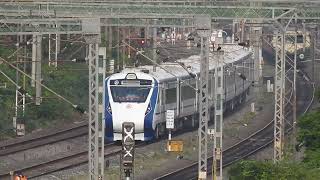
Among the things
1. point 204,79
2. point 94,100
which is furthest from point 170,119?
point 94,100

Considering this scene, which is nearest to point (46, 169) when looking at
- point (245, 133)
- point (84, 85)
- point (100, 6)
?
point (100, 6)

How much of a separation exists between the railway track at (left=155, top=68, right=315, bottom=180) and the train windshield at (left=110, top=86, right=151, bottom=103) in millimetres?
2498

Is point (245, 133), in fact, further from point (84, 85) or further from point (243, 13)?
point (243, 13)

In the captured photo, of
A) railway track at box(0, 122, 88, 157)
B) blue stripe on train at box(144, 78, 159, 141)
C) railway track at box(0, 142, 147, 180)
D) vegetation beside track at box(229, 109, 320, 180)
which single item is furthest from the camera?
railway track at box(0, 122, 88, 157)

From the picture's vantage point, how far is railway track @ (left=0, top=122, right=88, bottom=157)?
33.3 meters

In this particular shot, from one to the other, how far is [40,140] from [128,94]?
493 cm

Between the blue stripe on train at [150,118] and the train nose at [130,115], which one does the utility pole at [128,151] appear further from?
the blue stripe on train at [150,118]

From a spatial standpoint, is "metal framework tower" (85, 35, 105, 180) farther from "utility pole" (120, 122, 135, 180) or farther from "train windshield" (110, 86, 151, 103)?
"train windshield" (110, 86, 151, 103)

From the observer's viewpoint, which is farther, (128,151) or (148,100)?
(148,100)

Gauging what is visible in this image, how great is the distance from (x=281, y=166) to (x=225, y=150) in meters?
11.4

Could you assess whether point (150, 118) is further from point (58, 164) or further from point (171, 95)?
point (171, 95)

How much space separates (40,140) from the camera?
1390 inches

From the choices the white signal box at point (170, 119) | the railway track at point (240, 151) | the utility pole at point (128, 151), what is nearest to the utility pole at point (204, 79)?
the utility pole at point (128, 151)

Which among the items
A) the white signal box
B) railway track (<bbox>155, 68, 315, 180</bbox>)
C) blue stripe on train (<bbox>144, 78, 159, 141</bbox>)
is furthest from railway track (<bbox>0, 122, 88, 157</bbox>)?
railway track (<bbox>155, 68, 315, 180</bbox>)
